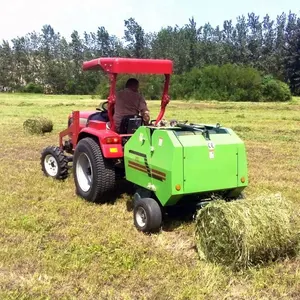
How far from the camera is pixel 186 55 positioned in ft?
247

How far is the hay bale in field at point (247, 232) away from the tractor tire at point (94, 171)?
1919 mm

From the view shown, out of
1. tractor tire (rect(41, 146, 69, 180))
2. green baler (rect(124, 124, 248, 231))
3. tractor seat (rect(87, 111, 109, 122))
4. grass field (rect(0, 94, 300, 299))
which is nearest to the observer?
grass field (rect(0, 94, 300, 299))

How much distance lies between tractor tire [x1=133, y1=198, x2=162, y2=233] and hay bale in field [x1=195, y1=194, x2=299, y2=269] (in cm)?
68


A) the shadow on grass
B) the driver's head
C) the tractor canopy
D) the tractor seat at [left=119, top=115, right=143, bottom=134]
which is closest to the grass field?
the shadow on grass

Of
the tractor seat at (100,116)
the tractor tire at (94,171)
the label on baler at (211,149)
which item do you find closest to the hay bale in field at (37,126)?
the tractor seat at (100,116)

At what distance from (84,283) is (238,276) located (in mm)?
1420

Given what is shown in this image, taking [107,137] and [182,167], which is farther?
[107,137]

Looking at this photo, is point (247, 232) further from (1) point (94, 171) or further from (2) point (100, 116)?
(2) point (100, 116)

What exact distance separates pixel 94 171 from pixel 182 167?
168 centimetres

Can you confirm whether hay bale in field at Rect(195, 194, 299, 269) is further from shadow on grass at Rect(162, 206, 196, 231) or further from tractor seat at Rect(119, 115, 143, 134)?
tractor seat at Rect(119, 115, 143, 134)

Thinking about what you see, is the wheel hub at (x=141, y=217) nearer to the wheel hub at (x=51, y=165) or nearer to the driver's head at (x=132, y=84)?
the driver's head at (x=132, y=84)

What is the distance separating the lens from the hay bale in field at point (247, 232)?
4.13 metres

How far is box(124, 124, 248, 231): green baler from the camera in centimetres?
494

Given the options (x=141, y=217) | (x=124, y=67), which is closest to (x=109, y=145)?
(x=124, y=67)
